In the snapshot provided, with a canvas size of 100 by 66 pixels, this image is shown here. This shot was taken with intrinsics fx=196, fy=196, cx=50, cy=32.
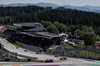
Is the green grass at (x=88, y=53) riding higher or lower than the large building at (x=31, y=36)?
lower

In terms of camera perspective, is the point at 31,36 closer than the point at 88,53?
No

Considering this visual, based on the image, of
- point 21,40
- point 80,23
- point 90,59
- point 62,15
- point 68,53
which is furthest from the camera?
point 62,15

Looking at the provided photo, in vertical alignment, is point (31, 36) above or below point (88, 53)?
above

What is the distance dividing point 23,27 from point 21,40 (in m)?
16.9

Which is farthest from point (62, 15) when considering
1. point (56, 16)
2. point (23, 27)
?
point (23, 27)

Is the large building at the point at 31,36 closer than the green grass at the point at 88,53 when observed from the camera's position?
No

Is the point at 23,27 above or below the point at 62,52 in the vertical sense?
above

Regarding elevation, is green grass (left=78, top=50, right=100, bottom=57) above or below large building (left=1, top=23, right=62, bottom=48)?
below

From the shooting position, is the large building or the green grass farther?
the large building

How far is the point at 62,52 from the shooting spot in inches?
2854

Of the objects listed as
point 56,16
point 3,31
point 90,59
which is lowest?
point 90,59

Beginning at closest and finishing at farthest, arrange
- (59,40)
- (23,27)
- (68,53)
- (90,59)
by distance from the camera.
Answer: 1. (90,59)
2. (68,53)
3. (59,40)
4. (23,27)

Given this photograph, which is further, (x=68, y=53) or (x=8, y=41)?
(x=8, y=41)

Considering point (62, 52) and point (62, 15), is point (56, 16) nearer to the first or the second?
point (62, 15)
